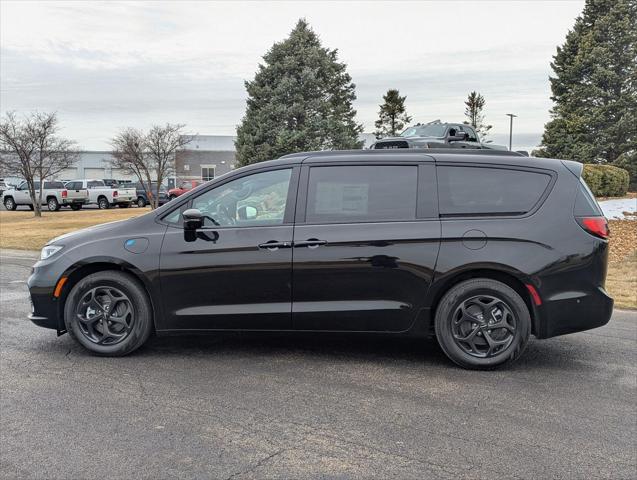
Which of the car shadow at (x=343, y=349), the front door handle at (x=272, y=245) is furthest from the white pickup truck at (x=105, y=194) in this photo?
the front door handle at (x=272, y=245)

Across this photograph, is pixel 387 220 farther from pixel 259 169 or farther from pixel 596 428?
pixel 596 428

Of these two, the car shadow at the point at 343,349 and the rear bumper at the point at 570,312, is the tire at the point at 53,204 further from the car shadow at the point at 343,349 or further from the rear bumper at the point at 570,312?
the rear bumper at the point at 570,312

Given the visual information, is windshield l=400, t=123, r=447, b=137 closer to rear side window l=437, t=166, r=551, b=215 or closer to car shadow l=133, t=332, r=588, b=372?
car shadow l=133, t=332, r=588, b=372

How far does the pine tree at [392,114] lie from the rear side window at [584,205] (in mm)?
43607

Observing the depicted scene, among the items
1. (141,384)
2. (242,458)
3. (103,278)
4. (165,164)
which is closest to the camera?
(242,458)

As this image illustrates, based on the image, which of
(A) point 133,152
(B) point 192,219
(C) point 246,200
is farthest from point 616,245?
(A) point 133,152

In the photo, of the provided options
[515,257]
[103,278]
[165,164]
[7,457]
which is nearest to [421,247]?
[515,257]

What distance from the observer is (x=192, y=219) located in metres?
4.99

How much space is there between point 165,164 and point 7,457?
3275 centimetres

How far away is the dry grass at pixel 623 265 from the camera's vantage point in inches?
335

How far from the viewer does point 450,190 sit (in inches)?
198

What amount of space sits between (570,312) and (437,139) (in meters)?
11.2

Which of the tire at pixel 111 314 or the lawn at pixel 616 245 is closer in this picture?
the tire at pixel 111 314

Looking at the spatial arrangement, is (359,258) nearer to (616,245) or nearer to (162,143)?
(616,245)
